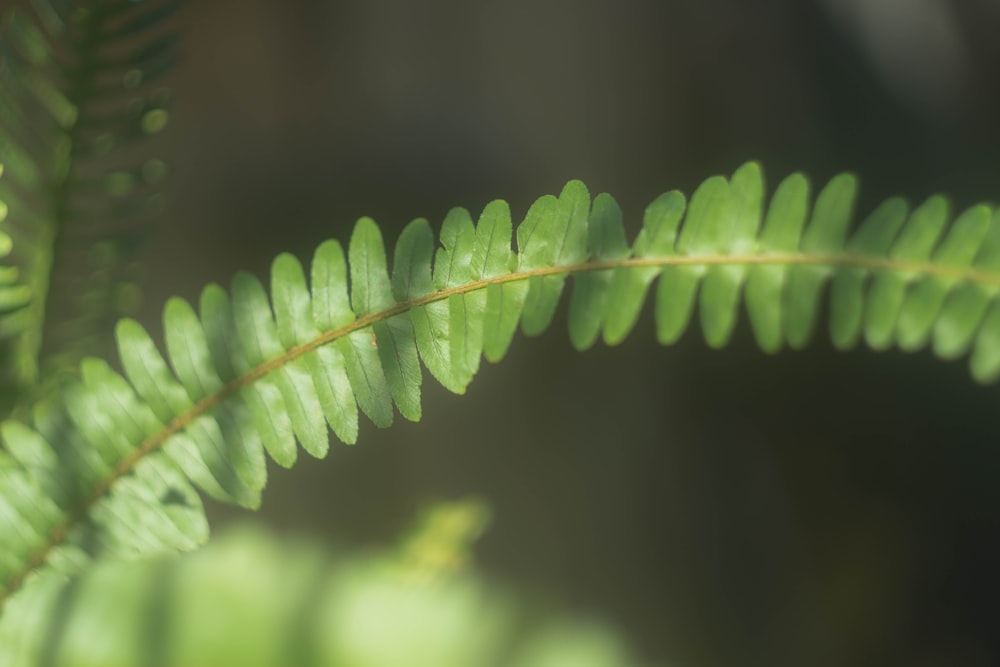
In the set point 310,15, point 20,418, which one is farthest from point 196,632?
point 310,15

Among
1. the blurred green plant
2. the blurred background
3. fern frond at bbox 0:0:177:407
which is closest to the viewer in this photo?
the blurred green plant

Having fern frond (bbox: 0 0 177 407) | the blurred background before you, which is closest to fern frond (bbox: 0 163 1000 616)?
fern frond (bbox: 0 0 177 407)

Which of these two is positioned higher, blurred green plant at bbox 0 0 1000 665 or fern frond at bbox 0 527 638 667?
blurred green plant at bbox 0 0 1000 665

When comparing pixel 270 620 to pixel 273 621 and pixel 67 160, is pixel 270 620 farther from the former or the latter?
pixel 67 160

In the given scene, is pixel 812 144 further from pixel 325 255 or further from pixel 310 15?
pixel 325 255

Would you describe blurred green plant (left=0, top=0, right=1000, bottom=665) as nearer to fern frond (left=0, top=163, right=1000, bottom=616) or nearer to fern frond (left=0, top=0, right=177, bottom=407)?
fern frond (left=0, top=163, right=1000, bottom=616)
